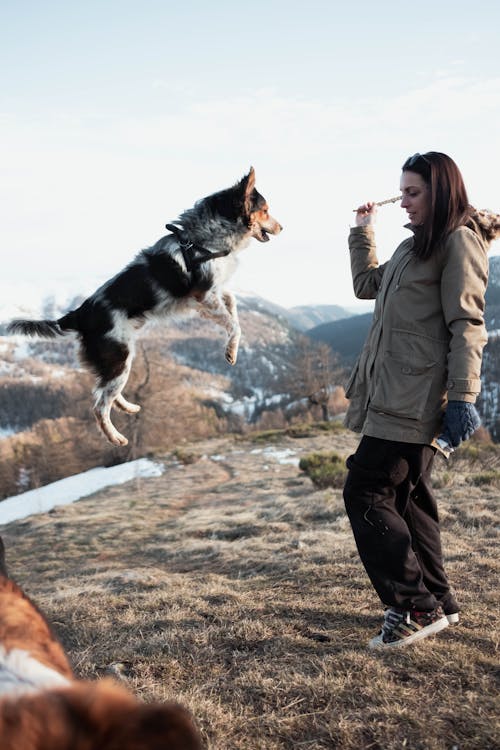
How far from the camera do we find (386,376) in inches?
119

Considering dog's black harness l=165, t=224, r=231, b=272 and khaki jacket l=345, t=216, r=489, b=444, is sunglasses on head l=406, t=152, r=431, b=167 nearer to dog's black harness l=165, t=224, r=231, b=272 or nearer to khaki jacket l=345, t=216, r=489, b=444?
khaki jacket l=345, t=216, r=489, b=444

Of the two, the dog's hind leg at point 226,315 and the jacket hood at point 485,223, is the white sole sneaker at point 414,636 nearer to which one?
the dog's hind leg at point 226,315

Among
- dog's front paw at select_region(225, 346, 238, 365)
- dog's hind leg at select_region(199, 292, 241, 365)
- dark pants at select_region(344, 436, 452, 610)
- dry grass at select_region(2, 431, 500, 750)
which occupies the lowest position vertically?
dry grass at select_region(2, 431, 500, 750)

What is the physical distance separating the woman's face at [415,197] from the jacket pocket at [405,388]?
2.58 ft

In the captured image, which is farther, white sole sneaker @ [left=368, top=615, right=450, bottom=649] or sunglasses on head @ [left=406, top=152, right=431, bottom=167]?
white sole sneaker @ [left=368, top=615, right=450, bottom=649]

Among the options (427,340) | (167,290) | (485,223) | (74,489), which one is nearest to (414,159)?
(485,223)

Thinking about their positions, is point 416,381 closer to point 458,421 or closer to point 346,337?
point 458,421

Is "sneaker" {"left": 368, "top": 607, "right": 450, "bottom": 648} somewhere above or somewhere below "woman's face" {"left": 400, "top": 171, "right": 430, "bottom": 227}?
below

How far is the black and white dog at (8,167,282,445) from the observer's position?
332 centimetres

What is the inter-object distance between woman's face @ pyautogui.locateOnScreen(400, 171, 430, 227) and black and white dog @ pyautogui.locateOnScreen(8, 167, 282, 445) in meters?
1.04

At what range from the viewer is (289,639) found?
350 centimetres

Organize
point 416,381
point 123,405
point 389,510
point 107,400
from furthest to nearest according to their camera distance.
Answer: point 123,405 → point 107,400 → point 389,510 → point 416,381

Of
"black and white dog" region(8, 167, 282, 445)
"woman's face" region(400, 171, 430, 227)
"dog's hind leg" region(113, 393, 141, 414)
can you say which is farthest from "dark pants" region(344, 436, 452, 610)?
"dog's hind leg" region(113, 393, 141, 414)

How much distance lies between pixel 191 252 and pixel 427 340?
1482 millimetres
